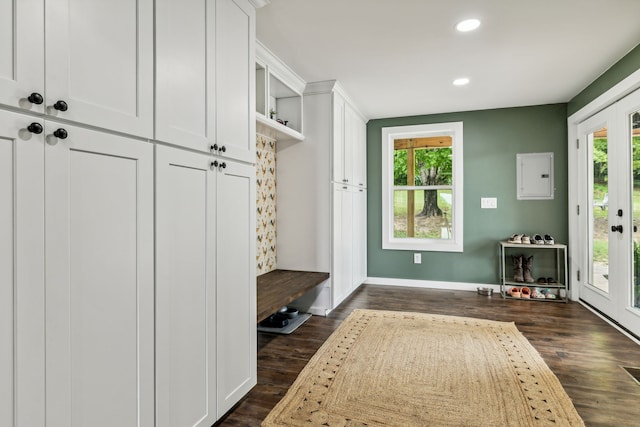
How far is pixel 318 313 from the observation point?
12.2 ft

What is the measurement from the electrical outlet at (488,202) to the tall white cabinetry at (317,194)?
6.45ft

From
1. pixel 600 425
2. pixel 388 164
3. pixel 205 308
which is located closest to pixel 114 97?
pixel 205 308

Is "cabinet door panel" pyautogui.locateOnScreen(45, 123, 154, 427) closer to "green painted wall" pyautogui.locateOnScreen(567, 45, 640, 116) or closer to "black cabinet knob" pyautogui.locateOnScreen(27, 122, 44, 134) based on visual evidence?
"black cabinet knob" pyautogui.locateOnScreen(27, 122, 44, 134)

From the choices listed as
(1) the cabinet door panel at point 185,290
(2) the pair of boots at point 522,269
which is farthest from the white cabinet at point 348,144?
(1) the cabinet door panel at point 185,290

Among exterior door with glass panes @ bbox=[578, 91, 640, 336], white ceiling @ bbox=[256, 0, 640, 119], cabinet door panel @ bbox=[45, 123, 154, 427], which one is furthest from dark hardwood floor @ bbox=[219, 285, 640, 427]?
white ceiling @ bbox=[256, 0, 640, 119]

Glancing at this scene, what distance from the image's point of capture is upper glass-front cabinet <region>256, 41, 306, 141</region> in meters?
3.00

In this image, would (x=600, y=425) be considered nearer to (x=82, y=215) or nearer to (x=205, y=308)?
(x=205, y=308)

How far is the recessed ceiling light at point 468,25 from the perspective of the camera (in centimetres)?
252

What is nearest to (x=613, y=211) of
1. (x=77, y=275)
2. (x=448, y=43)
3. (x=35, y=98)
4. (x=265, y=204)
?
(x=448, y=43)

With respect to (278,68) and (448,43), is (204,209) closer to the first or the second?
(278,68)

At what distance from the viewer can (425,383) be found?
224cm

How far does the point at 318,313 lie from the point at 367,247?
1779 millimetres

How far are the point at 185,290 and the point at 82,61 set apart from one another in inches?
35.8

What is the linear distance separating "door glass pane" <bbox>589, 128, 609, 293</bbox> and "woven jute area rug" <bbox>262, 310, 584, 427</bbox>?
1.38 meters
